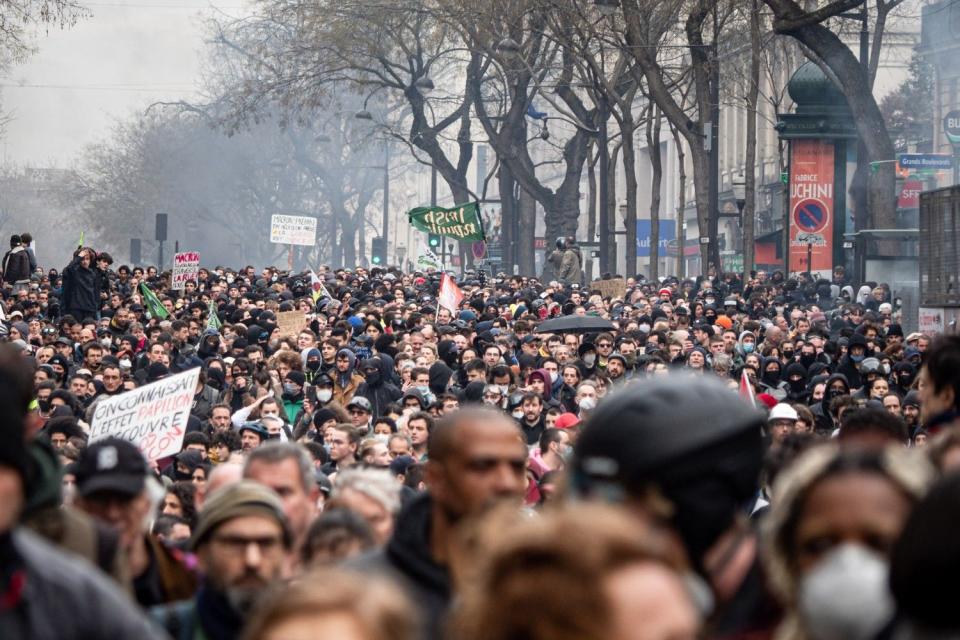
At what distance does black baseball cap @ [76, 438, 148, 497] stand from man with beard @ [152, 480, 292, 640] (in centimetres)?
32

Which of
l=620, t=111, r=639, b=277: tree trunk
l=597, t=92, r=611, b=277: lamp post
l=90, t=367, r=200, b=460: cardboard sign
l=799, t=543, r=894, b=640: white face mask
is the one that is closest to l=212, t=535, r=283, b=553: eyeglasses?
l=799, t=543, r=894, b=640: white face mask

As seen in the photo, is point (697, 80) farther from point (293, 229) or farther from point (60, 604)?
point (60, 604)

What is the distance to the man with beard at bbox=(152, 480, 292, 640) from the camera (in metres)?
4.52

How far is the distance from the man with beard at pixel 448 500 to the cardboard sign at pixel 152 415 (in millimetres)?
7203

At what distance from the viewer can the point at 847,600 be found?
2955 millimetres

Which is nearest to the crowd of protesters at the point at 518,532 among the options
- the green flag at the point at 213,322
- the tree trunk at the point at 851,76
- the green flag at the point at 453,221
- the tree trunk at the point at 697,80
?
the green flag at the point at 213,322

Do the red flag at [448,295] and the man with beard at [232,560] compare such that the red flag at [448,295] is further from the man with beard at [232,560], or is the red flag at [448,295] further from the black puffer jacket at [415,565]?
the black puffer jacket at [415,565]

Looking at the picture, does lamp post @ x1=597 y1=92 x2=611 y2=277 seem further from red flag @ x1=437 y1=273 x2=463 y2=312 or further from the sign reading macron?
red flag @ x1=437 y1=273 x2=463 y2=312

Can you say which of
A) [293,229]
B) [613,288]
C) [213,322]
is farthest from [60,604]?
[293,229]

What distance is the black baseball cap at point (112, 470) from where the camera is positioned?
5.21 meters

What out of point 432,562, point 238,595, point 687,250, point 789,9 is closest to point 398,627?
point 432,562

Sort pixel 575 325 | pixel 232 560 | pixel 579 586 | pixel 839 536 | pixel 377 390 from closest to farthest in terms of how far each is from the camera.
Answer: pixel 579 586, pixel 839 536, pixel 232 560, pixel 377 390, pixel 575 325

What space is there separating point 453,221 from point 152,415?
28.3 metres

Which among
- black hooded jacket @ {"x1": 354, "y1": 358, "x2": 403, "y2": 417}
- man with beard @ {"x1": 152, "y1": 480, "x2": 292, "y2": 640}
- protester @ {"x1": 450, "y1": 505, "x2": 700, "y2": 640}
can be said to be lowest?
black hooded jacket @ {"x1": 354, "y1": 358, "x2": 403, "y2": 417}
